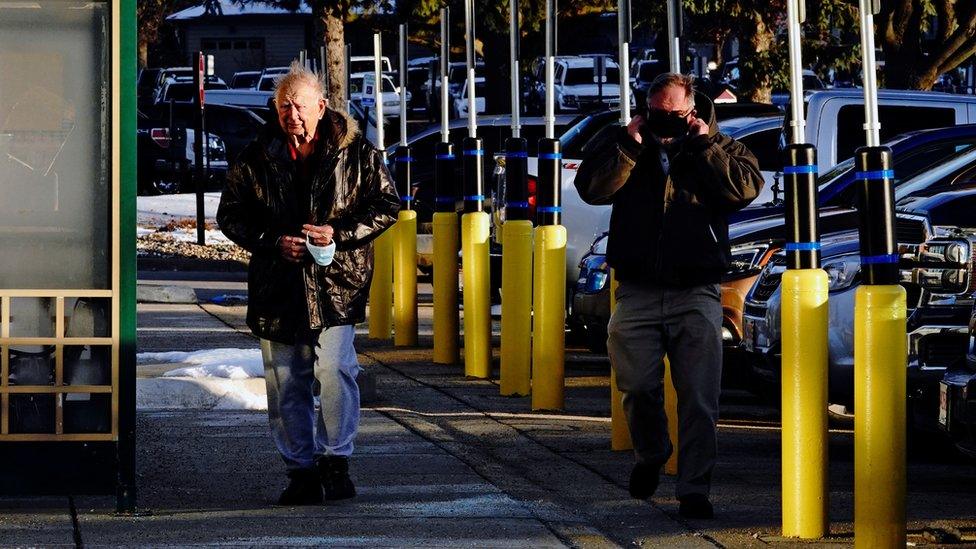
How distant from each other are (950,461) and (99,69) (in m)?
4.42

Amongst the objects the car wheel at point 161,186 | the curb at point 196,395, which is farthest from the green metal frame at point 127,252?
the car wheel at point 161,186

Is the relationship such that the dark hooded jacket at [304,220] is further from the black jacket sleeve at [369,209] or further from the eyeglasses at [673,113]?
the eyeglasses at [673,113]

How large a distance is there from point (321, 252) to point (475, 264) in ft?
16.7

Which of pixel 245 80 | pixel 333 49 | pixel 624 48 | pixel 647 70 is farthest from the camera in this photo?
pixel 245 80

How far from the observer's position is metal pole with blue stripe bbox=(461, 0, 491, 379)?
40.1ft

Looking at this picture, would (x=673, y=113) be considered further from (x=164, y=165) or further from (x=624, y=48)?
(x=164, y=165)

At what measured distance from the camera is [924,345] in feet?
28.2

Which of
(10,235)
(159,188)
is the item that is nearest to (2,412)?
(10,235)

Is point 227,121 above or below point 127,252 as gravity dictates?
above

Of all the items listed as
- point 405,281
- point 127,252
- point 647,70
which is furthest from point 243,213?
point 647,70

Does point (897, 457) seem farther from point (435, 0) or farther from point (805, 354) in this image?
point (435, 0)

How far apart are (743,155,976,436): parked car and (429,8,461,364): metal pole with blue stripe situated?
11.6 feet

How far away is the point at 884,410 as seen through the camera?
6.40 m

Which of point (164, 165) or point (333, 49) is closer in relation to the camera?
point (333, 49)
